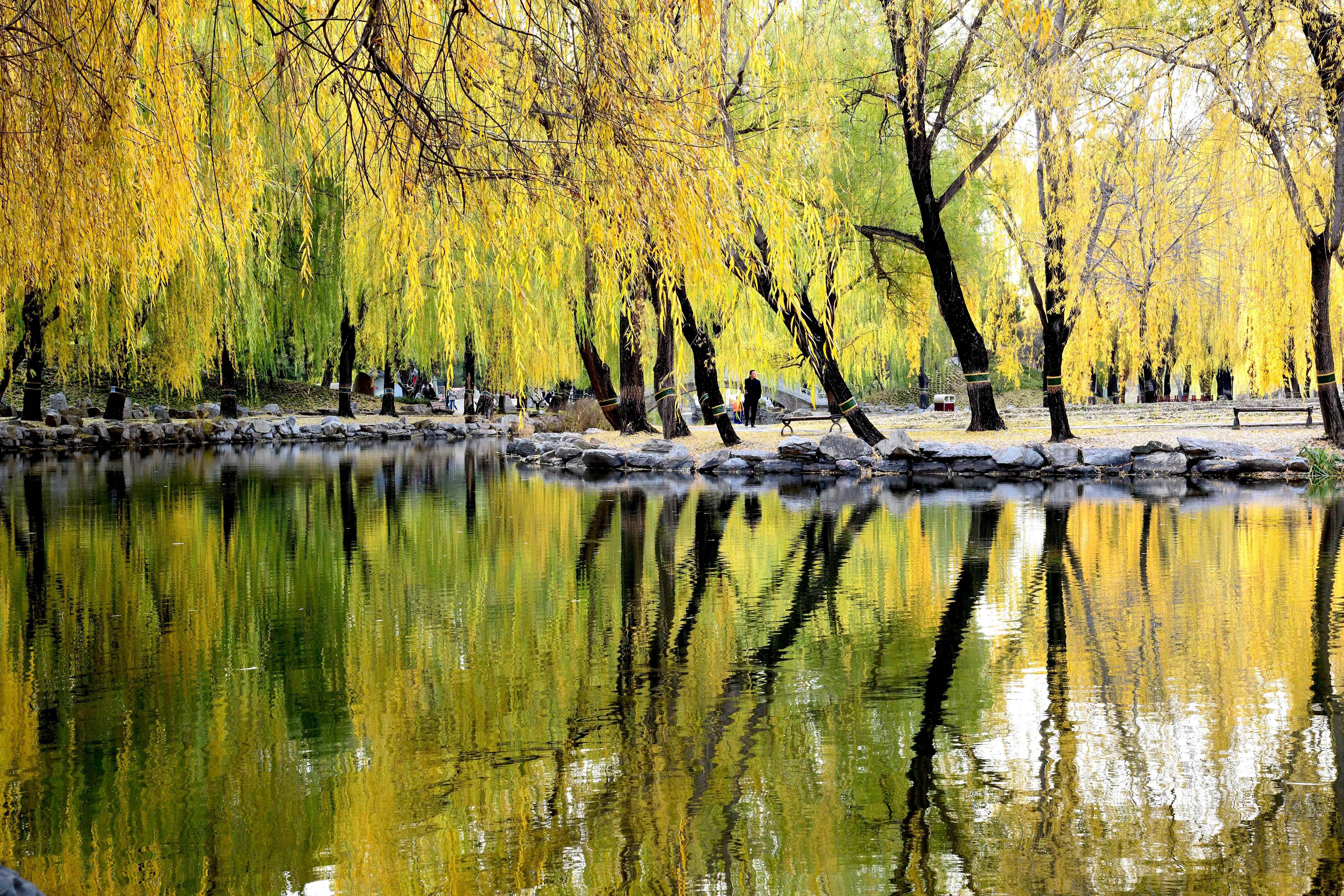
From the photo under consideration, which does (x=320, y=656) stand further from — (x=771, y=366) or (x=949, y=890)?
(x=771, y=366)

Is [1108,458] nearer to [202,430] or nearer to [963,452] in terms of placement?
[963,452]

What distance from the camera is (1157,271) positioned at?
14.7m

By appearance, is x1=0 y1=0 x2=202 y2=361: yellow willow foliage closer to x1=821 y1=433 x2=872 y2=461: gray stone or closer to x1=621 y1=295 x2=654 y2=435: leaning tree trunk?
x1=821 y1=433 x2=872 y2=461: gray stone

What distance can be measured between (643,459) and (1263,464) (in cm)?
737

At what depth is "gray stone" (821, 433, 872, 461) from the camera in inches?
593

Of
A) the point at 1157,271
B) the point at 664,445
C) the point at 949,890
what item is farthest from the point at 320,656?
the point at 1157,271

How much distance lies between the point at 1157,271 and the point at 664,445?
257 inches

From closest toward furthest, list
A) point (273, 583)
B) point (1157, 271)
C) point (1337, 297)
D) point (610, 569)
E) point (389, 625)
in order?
point (389, 625)
point (273, 583)
point (610, 569)
point (1157, 271)
point (1337, 297)

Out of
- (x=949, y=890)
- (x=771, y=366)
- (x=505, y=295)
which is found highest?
(x=505, y=295)

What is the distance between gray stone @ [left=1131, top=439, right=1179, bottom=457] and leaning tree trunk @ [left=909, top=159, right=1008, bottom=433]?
2590 mm

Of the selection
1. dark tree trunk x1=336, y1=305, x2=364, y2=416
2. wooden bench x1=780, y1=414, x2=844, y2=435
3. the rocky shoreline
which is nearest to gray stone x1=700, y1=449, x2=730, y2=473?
wooden bench x1=780, y1=414, x2=844, y2=435

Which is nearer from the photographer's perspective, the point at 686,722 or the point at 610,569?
the point at 686,722

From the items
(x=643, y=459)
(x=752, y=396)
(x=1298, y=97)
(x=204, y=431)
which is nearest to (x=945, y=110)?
(x=1298, y=97)

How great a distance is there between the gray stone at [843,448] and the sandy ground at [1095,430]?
71 centimetres
